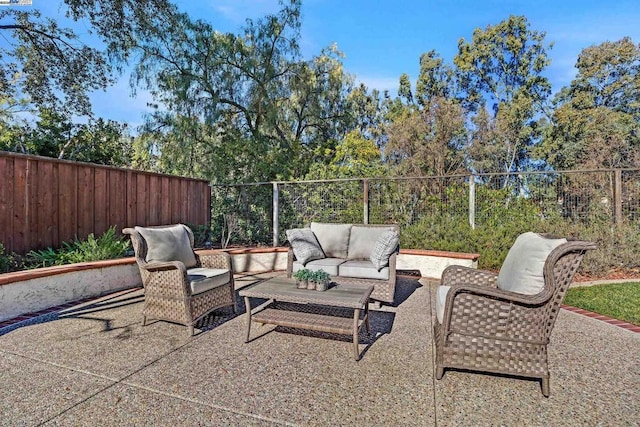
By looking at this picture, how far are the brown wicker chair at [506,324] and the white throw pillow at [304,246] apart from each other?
2307 millimetres

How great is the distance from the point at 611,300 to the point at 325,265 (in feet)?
11.4

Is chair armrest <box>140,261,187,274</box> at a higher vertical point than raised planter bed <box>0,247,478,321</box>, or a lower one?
higher

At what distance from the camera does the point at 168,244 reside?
143 inches

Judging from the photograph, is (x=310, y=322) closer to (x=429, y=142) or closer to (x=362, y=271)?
(x=362, y=271)

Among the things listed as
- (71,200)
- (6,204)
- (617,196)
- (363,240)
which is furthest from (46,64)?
(617,196)

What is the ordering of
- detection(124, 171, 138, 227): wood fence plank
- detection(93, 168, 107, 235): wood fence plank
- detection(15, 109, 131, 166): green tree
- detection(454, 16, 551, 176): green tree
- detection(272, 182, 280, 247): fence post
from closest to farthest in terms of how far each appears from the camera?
detection(93, 168, 107, 235): wood fence plank
detection(124, 171, 138, 227): wood fence plank
detection(272, 182, 280, 247): fence post
detection(15, 109, 131, 166): green tree
detection(454, 16, 551, 176): green tree

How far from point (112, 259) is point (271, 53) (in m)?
7.31

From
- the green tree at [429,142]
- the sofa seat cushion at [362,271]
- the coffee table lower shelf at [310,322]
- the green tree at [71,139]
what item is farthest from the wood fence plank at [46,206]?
the green tree at [429,142]

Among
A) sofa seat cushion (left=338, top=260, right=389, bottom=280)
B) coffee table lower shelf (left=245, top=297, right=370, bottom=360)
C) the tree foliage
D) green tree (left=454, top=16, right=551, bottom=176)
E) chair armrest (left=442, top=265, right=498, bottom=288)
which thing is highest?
green tree (left=454, top=16, right=551, bottom=176)

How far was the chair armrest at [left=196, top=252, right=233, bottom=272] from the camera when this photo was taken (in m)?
3.76

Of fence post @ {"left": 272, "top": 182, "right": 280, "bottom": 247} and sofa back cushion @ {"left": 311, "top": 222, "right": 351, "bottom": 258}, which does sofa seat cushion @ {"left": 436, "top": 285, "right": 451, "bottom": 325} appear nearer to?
sofa back cushion @ {"left": 311, "top": 222, "right": 351, "bottom": 258}

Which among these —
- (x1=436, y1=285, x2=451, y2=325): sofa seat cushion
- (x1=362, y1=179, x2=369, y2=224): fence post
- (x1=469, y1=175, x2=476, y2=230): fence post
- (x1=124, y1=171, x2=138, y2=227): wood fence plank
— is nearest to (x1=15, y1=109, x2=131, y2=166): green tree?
(x1=124, y1=171, x2=138, y2=227): wood fence plank

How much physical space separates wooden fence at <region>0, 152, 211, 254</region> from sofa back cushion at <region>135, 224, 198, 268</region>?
202 cm

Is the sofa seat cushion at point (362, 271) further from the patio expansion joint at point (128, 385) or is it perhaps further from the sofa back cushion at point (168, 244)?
the patio expansion joint at point (128, 385)
